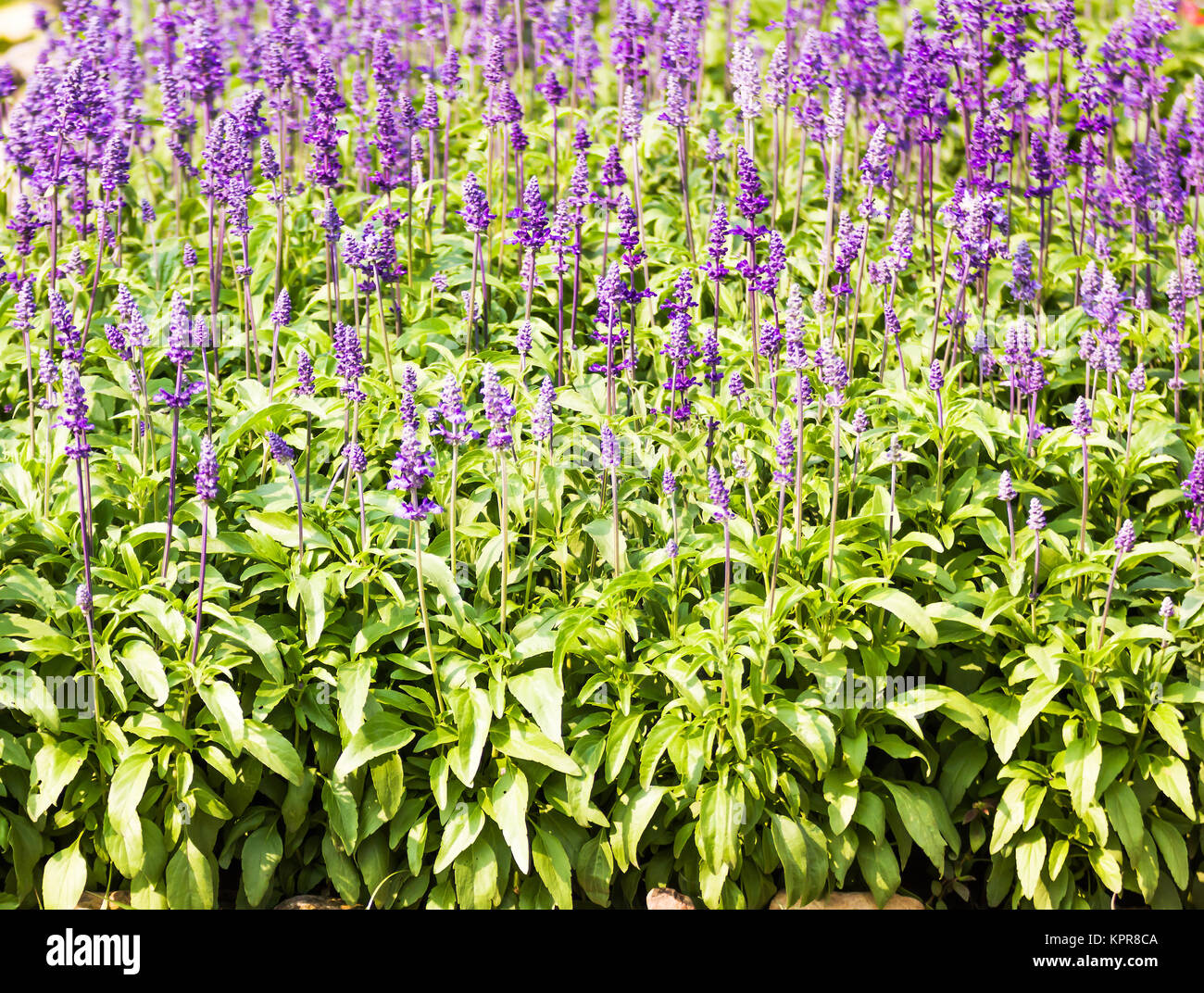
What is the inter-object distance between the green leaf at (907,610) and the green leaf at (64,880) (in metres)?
3.07

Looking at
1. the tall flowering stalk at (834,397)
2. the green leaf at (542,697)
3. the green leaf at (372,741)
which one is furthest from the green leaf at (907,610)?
the green leaf at (372,741)

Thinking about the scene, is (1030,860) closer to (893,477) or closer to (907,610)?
(907,610)

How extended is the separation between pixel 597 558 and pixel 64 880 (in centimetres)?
Answer: 240

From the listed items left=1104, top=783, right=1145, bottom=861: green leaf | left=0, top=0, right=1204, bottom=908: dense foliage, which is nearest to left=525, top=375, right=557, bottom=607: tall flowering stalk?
left=0, top=0, right=1204, bottom=908: dense foliage

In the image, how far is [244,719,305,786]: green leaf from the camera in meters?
4.62

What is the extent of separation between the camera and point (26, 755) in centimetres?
473

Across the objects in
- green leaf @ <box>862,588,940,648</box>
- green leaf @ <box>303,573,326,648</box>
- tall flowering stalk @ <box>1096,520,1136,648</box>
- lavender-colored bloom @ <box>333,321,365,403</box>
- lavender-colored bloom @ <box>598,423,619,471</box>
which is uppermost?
lavender-colored bloom @ <box>333,321,365,403</box>

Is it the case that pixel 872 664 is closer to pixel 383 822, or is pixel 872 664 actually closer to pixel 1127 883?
pixel 1127 883

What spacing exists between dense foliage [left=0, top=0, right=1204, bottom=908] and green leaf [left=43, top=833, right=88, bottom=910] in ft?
0.05

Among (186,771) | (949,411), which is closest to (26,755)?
(186,771)

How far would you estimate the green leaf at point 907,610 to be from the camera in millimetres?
4715

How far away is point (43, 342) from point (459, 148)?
359cm

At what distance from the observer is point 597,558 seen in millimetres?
5527

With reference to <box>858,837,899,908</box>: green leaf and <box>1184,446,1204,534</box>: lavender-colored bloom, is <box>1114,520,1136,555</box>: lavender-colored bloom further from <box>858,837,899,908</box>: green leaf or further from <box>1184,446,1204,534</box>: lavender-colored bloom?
<box>858,837,899,908</box>: green leaf
